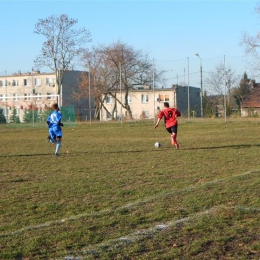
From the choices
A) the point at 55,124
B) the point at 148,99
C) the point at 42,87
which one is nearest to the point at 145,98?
the point at 148,99

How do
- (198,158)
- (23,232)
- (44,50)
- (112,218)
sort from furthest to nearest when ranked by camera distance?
1. (44,50)
2. (198,158)
3. (112,218)
4. (23,232)

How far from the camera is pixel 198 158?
15.2 meters

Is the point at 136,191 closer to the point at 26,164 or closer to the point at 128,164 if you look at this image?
the point at 128,164

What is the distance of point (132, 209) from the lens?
809 cm

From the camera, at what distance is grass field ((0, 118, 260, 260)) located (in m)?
5.97

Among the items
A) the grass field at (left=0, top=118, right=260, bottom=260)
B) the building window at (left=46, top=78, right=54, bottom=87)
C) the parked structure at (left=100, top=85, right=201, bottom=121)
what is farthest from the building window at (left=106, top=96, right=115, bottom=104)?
the grass field at (left=0, top=118, right=260, bottom=260)

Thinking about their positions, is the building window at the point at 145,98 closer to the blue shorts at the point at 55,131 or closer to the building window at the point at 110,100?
the building window at the point at 110,100

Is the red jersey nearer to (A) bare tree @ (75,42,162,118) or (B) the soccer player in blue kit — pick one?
(B) the soccer player in blue kit

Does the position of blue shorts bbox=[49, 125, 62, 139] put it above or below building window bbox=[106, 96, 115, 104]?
below

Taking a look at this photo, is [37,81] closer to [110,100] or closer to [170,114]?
[110,100]

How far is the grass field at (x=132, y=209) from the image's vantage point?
19.6ft

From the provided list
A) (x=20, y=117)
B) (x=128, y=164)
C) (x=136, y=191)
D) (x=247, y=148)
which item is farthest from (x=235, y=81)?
(x=136, y=191)

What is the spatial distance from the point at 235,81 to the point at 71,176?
5446 cm

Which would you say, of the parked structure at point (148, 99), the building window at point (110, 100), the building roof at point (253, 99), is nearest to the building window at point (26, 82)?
the parked structure at point (148, 99)
